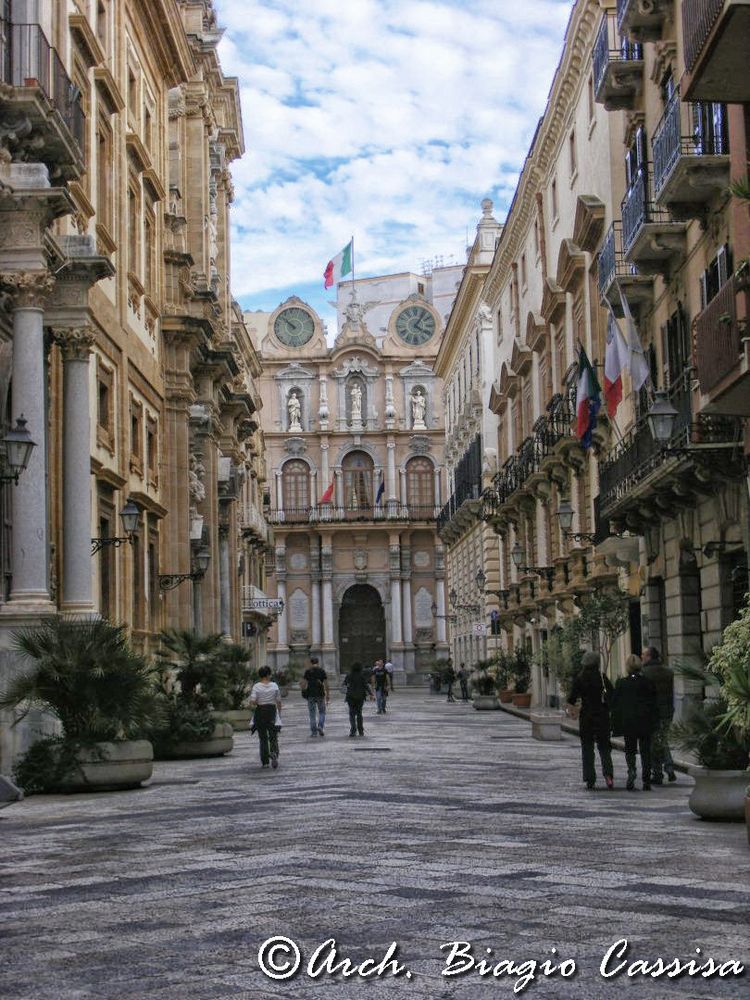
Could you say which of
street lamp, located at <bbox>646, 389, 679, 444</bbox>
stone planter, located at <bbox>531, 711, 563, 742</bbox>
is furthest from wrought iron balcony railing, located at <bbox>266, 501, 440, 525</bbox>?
street lamp, located at <bbox>646, 389, 679, 444</bbox>

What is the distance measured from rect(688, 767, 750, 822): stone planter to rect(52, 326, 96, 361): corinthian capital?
40.6 ft

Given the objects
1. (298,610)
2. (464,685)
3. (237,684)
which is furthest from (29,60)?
(298,610)

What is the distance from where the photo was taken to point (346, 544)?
8419 centimetres

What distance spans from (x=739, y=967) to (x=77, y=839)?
7.45 meters

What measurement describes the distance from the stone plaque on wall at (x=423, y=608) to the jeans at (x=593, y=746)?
6559 cm

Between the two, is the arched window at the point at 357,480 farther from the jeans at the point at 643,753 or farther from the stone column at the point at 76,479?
the jeans at the point at 643,753

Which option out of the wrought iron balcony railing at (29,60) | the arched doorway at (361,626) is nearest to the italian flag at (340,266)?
the arched doorway at (361,626)

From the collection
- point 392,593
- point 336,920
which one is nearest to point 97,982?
point 336,920

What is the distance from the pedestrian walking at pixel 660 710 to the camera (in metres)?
18.0

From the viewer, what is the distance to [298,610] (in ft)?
273

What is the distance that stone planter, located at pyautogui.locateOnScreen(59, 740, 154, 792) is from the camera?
59.8 feet

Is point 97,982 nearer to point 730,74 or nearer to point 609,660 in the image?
point 730,74

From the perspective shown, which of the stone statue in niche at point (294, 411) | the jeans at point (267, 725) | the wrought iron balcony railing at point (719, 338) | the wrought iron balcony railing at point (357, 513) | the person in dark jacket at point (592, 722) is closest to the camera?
the wrought iron balcony railing at point (719, 338)

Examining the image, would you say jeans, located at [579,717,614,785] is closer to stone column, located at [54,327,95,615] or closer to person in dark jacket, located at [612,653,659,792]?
person in dark jacket, located at [612,653,659,792]
